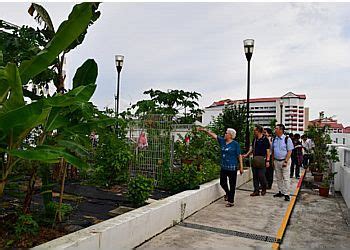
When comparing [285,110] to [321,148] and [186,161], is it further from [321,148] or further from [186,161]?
[186,161]

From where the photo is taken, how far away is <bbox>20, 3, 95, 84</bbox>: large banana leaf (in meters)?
3.26

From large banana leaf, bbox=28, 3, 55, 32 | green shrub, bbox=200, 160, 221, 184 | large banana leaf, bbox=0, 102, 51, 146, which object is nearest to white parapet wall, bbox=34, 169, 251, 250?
green shrub, bbox=200, 160, 221, 184

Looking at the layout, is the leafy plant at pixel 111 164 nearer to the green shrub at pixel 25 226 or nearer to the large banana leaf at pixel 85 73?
the large banana leaf at pixel 85 73

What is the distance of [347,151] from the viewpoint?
901 centimetres

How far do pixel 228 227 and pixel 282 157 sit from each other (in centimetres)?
317

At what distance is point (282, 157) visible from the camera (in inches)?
321

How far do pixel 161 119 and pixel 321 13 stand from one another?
4.41 meters

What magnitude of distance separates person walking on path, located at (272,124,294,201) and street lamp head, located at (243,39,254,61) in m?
3.41

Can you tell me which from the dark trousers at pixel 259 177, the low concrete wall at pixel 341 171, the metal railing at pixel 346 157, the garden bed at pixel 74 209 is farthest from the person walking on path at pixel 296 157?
the garden bed at pixel 74 209

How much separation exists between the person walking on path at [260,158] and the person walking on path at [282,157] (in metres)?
0.22

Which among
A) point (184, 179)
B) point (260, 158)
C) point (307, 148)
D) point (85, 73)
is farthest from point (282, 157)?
point (307, 148)

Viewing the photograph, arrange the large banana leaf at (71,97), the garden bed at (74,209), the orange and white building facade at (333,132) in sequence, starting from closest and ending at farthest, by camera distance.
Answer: the large banana leaf at (71,97) → the garden bed at (74,209) → the orange and white building facade at (333,132)

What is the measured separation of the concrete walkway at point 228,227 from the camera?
4.85 meters

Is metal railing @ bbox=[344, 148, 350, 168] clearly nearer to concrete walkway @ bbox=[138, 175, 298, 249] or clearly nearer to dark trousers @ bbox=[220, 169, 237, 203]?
concrete walkway @ bbox=[138, 175, 298, 249]
